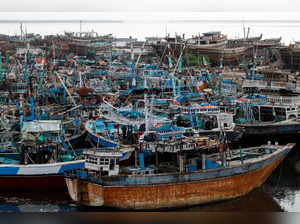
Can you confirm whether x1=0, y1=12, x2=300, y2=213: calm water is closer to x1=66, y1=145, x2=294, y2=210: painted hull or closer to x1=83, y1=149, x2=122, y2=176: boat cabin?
x1=66, y1=145, x2=294, y2=210: painted hull

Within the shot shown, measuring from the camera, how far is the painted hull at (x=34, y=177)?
5230 millimetres

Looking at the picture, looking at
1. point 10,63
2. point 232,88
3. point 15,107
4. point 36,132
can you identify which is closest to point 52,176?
point 36,132

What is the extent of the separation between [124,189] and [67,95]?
3.45 m

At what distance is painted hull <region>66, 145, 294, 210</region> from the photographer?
4.53 meters

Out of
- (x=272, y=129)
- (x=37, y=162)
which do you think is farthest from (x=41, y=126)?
(x=272, y=129)

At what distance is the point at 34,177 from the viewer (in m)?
5.33

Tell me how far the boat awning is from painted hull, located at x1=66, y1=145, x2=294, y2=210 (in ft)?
3.33

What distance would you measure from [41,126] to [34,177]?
26.4 inches

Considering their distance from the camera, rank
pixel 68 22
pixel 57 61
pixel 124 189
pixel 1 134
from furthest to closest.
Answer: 1. pixel 57 61
2. pixel 1 134
3. pixel 124 189
4. pixel 68 22

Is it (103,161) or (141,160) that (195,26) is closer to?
(141,160)

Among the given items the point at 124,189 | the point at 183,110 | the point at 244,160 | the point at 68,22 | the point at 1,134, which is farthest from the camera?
the point at 183,110

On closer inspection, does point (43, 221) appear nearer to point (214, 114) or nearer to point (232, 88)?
point (214, 114)

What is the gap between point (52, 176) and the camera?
17.4 ft

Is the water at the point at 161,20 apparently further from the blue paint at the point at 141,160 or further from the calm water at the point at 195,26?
the blue paint at the point at 141,160
